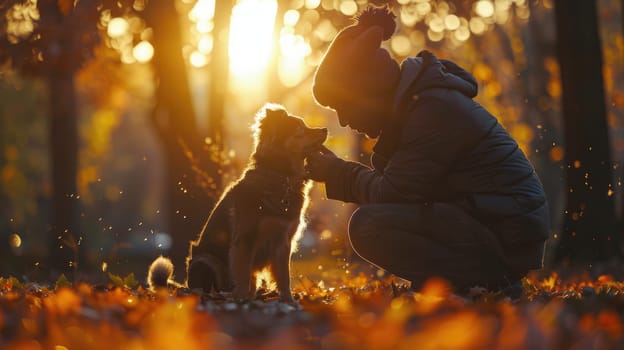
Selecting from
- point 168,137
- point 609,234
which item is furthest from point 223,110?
point 609,234

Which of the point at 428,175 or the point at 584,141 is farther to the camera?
the point at 584,141

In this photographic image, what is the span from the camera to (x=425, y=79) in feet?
17.6

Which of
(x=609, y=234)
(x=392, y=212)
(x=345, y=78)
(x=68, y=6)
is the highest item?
(x=68, y=6)

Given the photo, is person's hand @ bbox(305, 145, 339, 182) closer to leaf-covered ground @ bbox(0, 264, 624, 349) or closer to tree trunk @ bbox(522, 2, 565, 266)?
leaf-covered ground @ bbox(0, 264, 624, 349)

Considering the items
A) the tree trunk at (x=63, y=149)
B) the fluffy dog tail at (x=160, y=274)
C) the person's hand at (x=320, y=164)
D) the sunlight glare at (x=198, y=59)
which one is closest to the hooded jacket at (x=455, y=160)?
the person's hand at (x=320, y=164)

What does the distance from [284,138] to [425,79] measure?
1327 millimetres

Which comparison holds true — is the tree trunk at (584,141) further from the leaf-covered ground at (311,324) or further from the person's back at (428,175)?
the leaf-covered ground at (311,324)

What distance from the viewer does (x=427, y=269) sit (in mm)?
5504

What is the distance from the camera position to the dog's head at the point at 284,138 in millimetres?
6098

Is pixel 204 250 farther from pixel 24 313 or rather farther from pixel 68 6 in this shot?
pixel 68 6

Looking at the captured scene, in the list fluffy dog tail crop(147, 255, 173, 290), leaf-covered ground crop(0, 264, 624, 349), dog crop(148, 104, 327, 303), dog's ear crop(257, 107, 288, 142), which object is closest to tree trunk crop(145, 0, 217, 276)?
fluffy dog tail crop(147, 255, 173, 290)

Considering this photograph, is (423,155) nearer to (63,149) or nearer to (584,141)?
(584,141)

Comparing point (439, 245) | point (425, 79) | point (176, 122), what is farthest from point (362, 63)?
point (176, 122)

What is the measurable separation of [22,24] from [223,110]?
319cm
